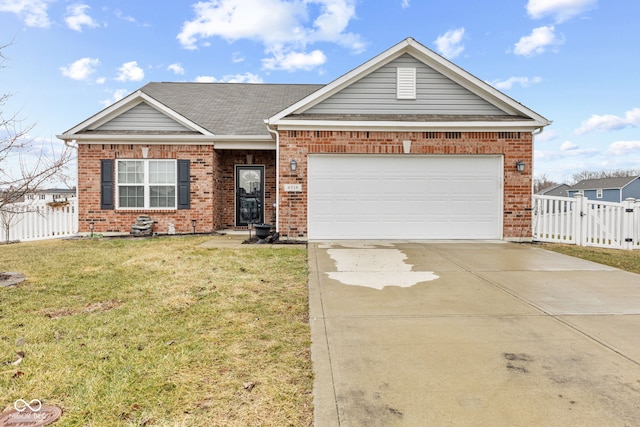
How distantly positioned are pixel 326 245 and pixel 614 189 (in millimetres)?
47185

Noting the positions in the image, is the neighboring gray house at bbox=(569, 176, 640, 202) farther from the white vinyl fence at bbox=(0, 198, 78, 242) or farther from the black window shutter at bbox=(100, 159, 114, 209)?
the white vinyl fence at bbox=(0, 198, 78, 242)

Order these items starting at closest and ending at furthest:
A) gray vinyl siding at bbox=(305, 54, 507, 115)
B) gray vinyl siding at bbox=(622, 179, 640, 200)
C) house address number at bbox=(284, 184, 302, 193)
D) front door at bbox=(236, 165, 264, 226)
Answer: house address number at bbox=(284, 184, 302, 193), gray vinyl siding at bbox=(305, 54, 507, 115), front door at bbox=(236, 165, 264, 226), gray vinyl siding at bbox=(622, 179, 640, 200)

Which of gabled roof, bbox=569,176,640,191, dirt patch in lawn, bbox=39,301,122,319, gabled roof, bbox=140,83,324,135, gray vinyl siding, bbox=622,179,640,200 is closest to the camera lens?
dirt patch in lawn, bbox=39,301,122,319

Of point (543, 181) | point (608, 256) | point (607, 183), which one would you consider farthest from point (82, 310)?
point (543, 181)

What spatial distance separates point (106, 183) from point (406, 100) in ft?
29.9

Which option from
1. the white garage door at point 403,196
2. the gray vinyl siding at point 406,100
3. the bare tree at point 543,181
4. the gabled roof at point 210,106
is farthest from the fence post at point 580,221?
the bare tree at point 543,181

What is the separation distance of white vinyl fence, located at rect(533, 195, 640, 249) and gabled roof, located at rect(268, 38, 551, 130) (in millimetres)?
2299

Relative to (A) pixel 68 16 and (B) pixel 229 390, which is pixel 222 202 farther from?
(B) pixel 229 390

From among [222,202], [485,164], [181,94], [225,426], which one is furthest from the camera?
[181,94]

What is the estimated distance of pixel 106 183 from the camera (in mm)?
11531

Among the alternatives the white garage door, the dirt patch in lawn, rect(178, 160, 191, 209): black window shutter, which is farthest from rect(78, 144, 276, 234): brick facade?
the dirt patch in lawn

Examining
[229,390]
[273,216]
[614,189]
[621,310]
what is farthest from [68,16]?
[614,189]

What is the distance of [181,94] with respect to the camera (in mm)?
15344

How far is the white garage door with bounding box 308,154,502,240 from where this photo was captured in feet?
33.8
